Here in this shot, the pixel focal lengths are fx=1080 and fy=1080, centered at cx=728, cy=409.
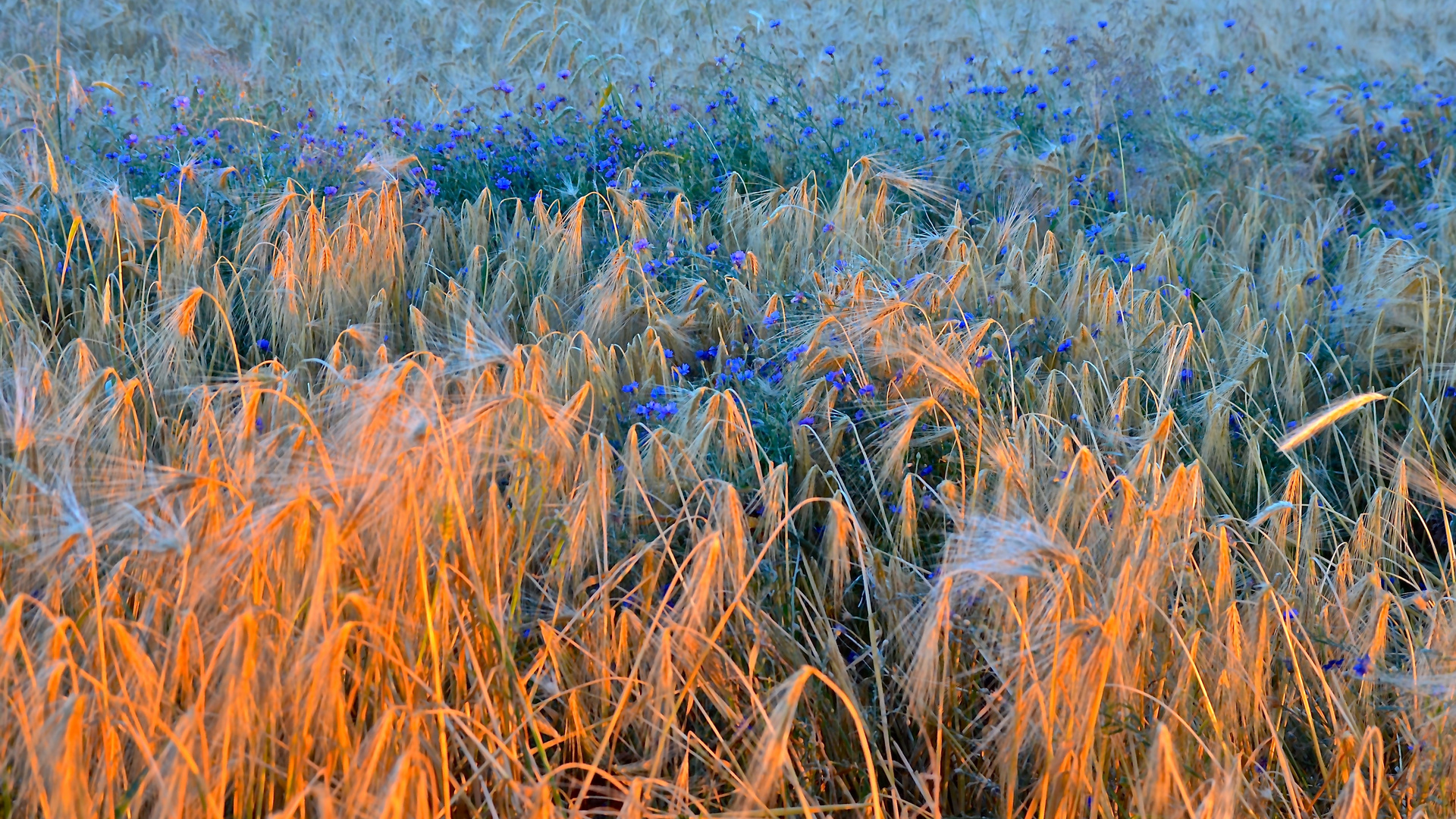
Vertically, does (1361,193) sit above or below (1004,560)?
below

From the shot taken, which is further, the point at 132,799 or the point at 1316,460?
the point at 1316,460

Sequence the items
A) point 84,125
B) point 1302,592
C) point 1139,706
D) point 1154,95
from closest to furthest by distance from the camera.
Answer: point 1139,706
point 1302,592
point 84,125
point 1154,95

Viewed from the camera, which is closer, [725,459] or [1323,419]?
[1323,419]

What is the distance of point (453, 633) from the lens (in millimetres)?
1470

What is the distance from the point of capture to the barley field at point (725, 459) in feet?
4.11

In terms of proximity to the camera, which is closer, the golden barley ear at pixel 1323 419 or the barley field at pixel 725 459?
the barley field at pixel 725 459

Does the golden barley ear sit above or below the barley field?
above

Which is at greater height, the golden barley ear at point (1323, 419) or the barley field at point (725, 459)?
the golden barley ear at point (1323, 419)

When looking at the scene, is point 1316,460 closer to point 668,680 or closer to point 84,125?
point 668,680

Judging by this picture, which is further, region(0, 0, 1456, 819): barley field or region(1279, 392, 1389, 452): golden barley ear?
region(1279, 392, 1389, 452): golden barley ear

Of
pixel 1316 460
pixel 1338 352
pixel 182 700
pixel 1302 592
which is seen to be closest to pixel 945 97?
pixel 1338 352

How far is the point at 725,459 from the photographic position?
1.82 metres

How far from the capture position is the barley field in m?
1.25

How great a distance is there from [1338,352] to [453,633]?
89.6 inches
